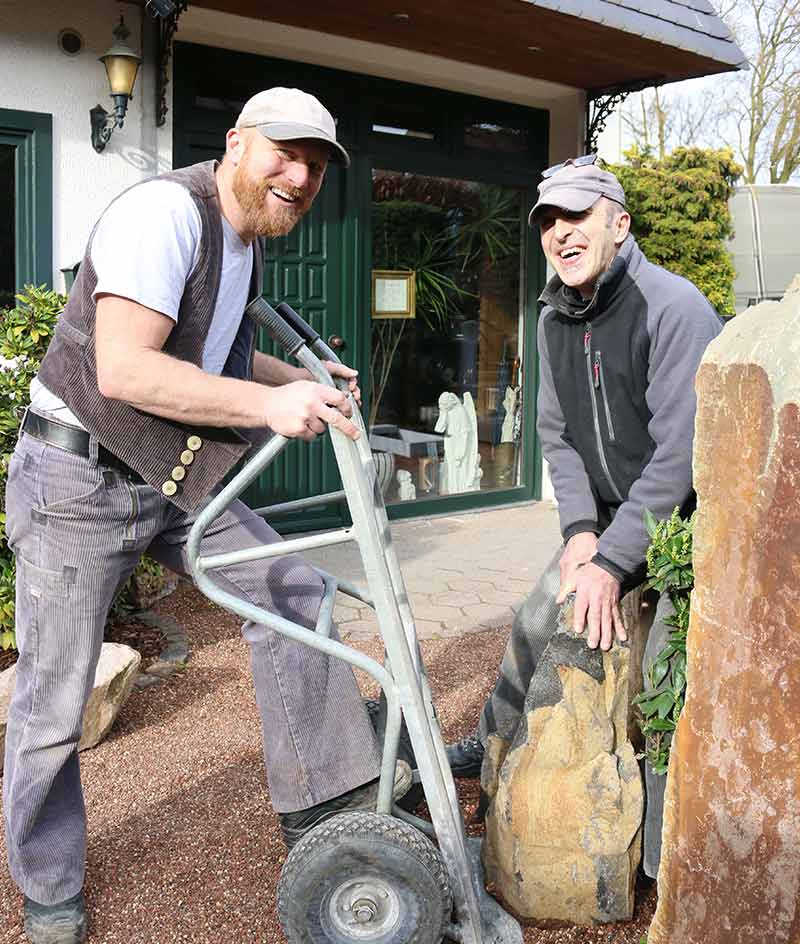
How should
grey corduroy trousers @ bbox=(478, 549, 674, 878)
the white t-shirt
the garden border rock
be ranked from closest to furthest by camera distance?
the white t-shirt
grey corduroy trousers @ bbox=(478, 549, 674, 878)
the garden border rock

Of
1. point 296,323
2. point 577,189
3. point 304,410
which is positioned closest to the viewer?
point 304,410

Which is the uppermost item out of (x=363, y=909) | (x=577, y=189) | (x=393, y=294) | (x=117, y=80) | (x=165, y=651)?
(x=117, y=80)

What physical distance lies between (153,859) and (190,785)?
0.53 meters

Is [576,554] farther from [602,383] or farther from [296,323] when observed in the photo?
[296,323]

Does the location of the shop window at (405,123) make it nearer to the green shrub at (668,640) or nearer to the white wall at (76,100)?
the white wall at (76,100)

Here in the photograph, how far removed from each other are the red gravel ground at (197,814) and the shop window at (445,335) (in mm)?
3327

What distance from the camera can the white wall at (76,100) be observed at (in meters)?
5.80

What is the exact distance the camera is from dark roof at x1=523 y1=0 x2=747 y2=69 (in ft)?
20.7

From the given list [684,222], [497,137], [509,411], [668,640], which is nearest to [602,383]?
[668,640]

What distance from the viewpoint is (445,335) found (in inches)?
331

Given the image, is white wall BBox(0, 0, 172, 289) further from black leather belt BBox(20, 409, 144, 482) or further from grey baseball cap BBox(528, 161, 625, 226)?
grey baseball cap BBox(528, 161, 625, 226)

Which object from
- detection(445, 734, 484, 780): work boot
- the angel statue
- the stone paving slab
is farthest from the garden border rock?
the angel statue

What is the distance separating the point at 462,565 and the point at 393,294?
2.24 metres

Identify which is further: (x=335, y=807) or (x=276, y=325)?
(x=335, y=807)
